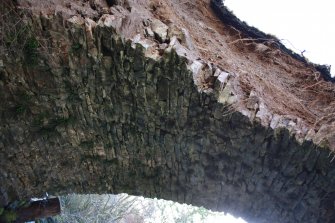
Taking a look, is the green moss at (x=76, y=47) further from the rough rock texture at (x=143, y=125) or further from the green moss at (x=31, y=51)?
the green moss at (x=31, y=51)

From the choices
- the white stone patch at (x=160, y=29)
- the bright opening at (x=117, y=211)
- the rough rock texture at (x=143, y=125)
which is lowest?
the bright opening at (x=117, y=211)

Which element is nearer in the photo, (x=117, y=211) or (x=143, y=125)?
(x=143, y=125)

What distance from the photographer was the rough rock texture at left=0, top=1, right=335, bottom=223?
8.38 feet

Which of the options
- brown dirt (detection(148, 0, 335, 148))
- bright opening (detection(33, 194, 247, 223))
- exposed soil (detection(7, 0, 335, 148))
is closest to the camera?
exposed soil (detection(7, 0, 335, 148))

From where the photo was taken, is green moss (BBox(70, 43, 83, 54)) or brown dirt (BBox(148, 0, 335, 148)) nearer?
green moss (BBox(70, 43, 83, 54))

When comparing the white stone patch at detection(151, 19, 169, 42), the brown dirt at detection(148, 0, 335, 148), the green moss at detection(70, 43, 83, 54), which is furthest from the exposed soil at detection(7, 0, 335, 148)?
the green moss at detection(70, 43, 83, 54)

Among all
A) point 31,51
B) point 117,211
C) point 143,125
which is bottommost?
point 117,211

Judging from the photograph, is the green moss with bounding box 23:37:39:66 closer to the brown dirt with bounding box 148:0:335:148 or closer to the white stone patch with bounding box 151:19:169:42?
the white stone patch with bounding box 151:19:169:42

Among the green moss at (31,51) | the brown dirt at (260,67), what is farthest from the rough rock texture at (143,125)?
the brown dirt at (260,67)

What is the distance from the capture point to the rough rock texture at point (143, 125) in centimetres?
255

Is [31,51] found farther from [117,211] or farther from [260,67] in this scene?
[117,211]

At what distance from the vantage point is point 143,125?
2.97 m

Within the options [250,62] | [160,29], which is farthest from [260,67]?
[160,29]

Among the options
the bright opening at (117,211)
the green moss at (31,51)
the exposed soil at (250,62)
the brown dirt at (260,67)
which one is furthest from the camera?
the bright opening at (117,211)
